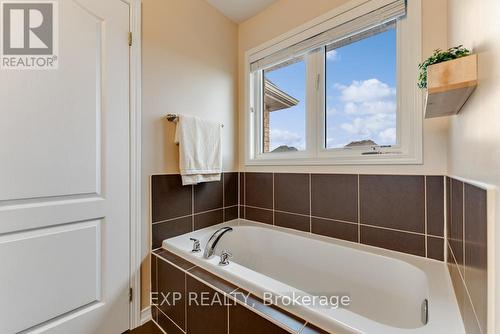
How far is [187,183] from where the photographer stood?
1605mm

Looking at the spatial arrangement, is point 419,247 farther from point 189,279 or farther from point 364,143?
point 189,279

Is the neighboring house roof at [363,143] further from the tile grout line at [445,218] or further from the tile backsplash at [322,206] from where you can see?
the tile grout line at [445,218]

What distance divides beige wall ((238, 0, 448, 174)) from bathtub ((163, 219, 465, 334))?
51cm

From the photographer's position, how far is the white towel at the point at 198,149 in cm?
158

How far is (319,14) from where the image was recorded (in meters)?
1.61

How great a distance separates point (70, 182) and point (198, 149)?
2.59 ft

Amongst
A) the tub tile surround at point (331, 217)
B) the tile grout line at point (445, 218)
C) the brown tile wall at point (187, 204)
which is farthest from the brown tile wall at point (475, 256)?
the brown tile wall at point (187, 204)

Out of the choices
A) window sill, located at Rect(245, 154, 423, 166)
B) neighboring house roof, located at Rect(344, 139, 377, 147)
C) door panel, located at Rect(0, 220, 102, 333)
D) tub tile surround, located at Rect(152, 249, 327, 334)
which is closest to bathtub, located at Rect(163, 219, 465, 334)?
tub tile surround, located at Rect(152, 249, 327, 334)

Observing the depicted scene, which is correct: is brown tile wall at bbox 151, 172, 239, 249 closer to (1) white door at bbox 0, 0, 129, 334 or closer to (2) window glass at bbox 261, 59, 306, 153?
(1) white door at bbox 0, 0, 129, 334

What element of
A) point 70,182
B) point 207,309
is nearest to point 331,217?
point 207,309

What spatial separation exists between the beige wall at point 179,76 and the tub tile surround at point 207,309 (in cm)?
18

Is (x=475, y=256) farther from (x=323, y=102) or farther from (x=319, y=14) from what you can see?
(x=319, y=14)

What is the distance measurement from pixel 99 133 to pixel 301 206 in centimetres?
147

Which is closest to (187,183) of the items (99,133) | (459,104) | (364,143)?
(99,133)
